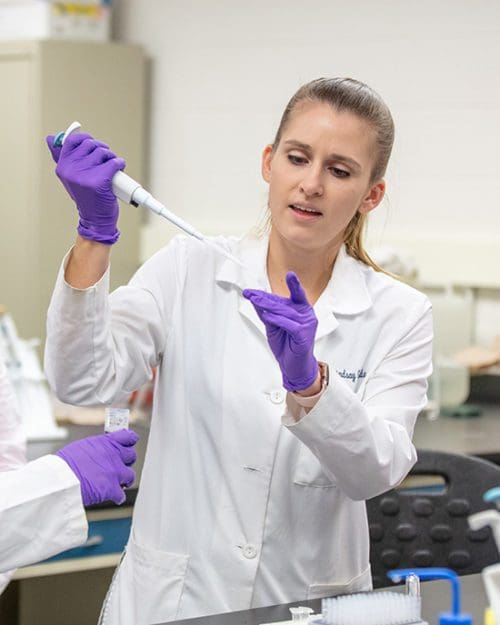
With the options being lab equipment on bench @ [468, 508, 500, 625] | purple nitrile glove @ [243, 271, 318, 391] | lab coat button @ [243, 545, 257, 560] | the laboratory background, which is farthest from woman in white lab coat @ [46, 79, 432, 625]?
the laboratory background

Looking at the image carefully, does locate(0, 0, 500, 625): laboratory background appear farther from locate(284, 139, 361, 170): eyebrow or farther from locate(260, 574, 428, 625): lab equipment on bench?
locate(260, 574, 428, 625): lab equipment on bench

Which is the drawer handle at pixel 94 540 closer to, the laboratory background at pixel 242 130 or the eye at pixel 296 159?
the laboratory background at pixel 242 130

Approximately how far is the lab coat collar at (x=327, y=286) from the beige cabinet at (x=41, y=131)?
2.79 m

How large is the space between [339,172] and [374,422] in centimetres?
40

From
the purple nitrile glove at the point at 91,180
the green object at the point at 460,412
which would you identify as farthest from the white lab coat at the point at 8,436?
the green object at the point at 460,412

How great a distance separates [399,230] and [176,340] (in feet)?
7.78

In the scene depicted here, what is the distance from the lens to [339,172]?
1880 mm

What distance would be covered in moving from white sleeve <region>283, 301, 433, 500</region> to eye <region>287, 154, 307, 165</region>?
32 centimetres

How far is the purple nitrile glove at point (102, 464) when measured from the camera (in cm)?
147

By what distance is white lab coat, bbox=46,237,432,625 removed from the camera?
183cm

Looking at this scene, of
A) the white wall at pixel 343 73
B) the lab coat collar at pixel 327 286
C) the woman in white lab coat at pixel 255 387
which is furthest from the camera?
the white wall at pixel 343 73

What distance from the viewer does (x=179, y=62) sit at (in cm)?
494

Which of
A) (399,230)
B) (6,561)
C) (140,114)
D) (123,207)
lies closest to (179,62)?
(140,114)

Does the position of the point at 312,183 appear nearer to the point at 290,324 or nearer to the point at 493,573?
the point at 290,324
